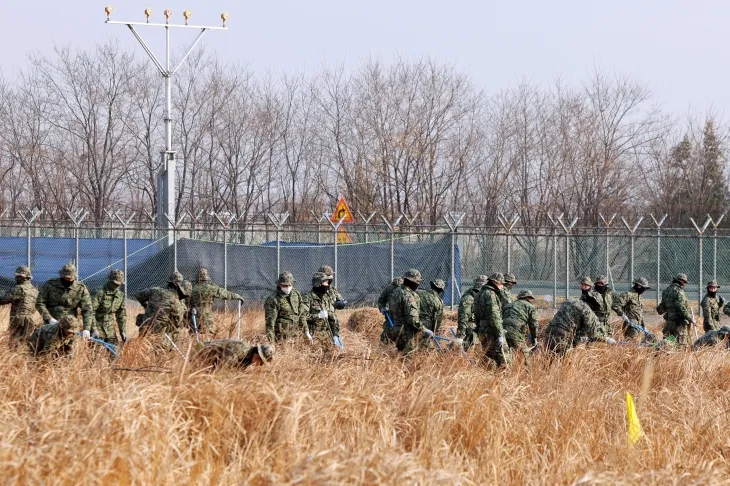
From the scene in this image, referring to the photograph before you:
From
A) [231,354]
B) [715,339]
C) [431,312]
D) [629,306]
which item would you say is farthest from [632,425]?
[629,306]

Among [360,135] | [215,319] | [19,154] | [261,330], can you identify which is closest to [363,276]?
[261,330]

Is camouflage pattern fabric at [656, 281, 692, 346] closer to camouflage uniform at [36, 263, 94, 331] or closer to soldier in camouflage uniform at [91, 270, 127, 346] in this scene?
soldier in camouflage uniform at [91, 270, 127, 346]

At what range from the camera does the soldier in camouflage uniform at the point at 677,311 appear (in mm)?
14859

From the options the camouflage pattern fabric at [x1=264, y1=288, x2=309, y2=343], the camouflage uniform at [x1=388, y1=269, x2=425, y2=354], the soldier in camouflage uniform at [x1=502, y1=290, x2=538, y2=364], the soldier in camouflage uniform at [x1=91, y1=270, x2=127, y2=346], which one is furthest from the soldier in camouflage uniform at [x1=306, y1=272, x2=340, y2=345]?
the soldier in camouflage uniform at [x1=502, y1=290, x2=538, y2=364]

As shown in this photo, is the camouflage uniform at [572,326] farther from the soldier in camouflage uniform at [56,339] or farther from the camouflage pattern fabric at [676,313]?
the soldier in camouflage uniform at [56,339]

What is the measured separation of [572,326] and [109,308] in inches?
208

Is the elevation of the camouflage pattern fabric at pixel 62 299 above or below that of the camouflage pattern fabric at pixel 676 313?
above

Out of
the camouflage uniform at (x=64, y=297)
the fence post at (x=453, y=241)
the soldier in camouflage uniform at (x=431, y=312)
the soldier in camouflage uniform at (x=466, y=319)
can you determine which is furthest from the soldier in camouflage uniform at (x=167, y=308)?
the fence post at (x=453, y=241)

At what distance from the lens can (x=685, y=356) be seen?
10.9 metres

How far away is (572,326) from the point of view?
11523 millimetres

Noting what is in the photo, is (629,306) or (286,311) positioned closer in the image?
(286,311)

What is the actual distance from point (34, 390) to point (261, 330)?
26.3 ft

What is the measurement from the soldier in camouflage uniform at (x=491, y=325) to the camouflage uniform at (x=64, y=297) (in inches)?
168

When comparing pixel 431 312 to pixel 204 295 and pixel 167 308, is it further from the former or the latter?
pixel 167 308
